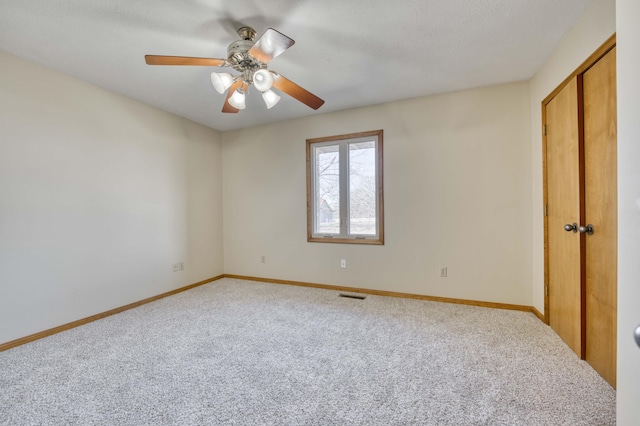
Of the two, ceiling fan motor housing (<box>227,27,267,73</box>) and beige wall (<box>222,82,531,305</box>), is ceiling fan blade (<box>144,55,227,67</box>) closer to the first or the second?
ceiling fan motor housing (<box>227,27,267,73</box>)

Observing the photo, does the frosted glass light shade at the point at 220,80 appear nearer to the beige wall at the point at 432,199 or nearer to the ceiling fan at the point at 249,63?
the ceiling fan at the point at 249,63

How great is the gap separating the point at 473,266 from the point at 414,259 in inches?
24.9

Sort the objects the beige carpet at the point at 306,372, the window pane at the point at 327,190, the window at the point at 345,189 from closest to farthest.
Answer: the beige carpet at the point at 306,372 → the window at the point at 345,189 → the window pane at the point at 327,190

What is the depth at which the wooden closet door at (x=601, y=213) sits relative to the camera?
1.65 metres

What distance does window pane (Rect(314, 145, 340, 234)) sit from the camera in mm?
3885

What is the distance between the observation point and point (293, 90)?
2.17 m

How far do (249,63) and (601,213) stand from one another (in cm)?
256

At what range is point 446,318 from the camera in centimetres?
277

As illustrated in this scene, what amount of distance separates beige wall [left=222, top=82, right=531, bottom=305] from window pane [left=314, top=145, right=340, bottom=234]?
8.5 inches

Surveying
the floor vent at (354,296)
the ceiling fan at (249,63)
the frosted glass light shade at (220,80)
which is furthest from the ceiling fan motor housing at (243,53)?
the floor vent at (354,296)

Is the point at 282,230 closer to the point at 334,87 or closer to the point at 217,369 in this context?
the point at 334,87

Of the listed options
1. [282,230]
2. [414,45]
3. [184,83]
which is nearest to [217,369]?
[282,230]

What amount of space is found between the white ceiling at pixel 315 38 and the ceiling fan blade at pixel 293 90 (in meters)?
0.36

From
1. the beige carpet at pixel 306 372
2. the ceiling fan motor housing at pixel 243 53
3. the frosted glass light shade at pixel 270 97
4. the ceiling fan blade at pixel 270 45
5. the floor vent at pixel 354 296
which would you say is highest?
the ceiling fan motor housing at pixel 243 53
